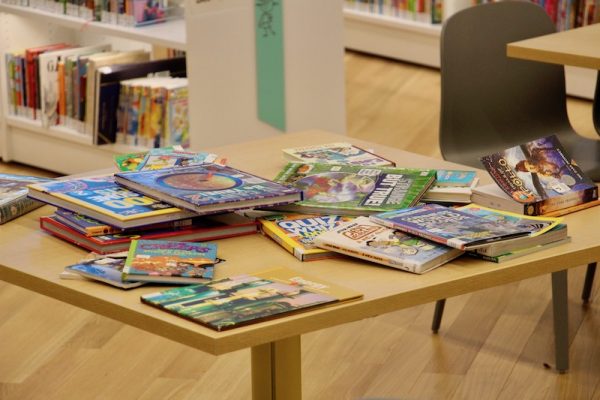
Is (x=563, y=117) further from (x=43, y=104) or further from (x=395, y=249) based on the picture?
(x=43, y=104)

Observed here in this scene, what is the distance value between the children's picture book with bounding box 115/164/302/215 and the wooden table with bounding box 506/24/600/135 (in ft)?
3.56

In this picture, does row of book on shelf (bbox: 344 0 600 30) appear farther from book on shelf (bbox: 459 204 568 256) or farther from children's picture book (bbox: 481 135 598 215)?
book on shelf (bbox: 459 204 568 256)

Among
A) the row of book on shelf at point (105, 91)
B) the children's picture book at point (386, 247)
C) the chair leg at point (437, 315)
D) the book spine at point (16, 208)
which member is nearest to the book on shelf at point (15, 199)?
the book spine at point (16, 208)

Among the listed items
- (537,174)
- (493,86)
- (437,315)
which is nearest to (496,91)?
(493,86)

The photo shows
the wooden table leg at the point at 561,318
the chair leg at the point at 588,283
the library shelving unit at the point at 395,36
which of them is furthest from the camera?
the library shelving unit at the point at 395,36

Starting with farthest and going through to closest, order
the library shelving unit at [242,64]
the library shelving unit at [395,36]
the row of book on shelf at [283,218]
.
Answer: the library shelving unit at [395,36]
the library shelving unit at [242,64]
the row of book on shelf at [283,218]

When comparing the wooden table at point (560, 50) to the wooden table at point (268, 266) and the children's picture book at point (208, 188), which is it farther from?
the children's picture book at point (208, 188)

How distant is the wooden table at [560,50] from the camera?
268 centimetres

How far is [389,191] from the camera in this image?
73.8 inches

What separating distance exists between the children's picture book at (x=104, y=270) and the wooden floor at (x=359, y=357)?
1091 millimetres

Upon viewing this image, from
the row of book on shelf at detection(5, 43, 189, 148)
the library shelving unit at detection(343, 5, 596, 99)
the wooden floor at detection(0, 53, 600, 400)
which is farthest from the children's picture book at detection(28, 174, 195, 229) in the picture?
the library shelving unit at detection(343, 5, 596, 99)

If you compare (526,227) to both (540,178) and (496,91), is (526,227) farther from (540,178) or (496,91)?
(496,91)

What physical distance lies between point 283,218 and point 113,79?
231 cm

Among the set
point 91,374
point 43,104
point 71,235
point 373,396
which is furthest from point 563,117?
point 43,104
